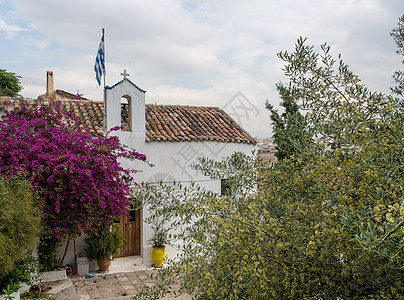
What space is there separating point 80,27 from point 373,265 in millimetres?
10558

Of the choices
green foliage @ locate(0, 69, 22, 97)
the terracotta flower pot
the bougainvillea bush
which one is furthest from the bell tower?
green foliage @ locate(0, 69, 22, 97)

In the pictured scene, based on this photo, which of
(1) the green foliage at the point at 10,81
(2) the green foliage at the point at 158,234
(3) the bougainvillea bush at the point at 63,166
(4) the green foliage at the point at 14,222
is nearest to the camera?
(4) the green foliage at the point at 14,222

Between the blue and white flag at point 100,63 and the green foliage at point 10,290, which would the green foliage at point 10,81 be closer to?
the blue and white flag at point 100,63

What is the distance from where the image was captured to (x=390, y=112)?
3.15 m

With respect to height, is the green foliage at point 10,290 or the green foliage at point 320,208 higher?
the green foliage at point 320,208

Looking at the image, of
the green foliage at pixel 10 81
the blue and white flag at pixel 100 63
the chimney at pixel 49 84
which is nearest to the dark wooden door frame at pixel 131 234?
the blue and white flag at pixel 100 63

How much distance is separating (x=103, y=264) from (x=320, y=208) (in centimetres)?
905

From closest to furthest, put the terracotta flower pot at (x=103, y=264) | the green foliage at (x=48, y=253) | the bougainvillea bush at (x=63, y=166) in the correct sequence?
the bougainvillea bush at (x=63, y=166) → the green foliage at (x=48, y=253) → the terracotta flower pot at (x=103, y=264)

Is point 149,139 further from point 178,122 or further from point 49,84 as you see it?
point 49,84

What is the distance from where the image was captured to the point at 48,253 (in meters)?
9.88

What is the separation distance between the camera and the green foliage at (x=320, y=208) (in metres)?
2.65

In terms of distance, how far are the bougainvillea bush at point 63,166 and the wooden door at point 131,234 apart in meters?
1.74

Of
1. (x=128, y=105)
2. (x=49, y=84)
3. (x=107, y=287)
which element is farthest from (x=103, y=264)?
(x=49, y=84)

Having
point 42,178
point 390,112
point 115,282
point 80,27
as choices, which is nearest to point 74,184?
point 42,178
